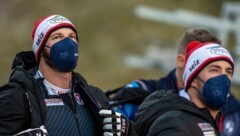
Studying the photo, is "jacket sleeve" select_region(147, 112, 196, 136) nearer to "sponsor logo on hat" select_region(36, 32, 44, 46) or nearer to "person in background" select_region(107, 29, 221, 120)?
"sponsor logo on hat" select_region(36, 32, 44, 46)

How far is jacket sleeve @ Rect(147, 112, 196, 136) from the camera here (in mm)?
5750

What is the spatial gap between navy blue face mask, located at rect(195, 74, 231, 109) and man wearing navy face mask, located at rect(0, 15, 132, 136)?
630 mm

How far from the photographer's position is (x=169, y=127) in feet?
19.0

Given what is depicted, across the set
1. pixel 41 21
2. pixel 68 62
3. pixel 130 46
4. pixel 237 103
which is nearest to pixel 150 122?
pixel 68 62

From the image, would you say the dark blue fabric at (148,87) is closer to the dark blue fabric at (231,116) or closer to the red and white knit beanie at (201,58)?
the dark blue fabric at (231,116)

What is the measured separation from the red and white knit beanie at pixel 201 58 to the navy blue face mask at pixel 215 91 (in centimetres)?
15

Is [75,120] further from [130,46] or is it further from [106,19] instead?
[106,19]

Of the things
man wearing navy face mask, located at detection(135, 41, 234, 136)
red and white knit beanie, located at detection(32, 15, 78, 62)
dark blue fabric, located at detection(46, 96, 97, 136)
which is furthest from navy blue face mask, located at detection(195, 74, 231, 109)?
red and white knit beanie, located at detection(32, 15, 78, 62)

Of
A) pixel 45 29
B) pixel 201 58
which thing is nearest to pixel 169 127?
pixel 201 58

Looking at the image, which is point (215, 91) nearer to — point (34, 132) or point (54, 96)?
point (54, 96)

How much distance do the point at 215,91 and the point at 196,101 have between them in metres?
0.17

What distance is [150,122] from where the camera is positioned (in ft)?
19.9

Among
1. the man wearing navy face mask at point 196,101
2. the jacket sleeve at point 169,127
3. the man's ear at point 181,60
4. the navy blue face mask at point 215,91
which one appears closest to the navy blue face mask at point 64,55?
the man wearing navy face mask at point 196,101

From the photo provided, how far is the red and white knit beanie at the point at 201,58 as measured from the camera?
627cm
